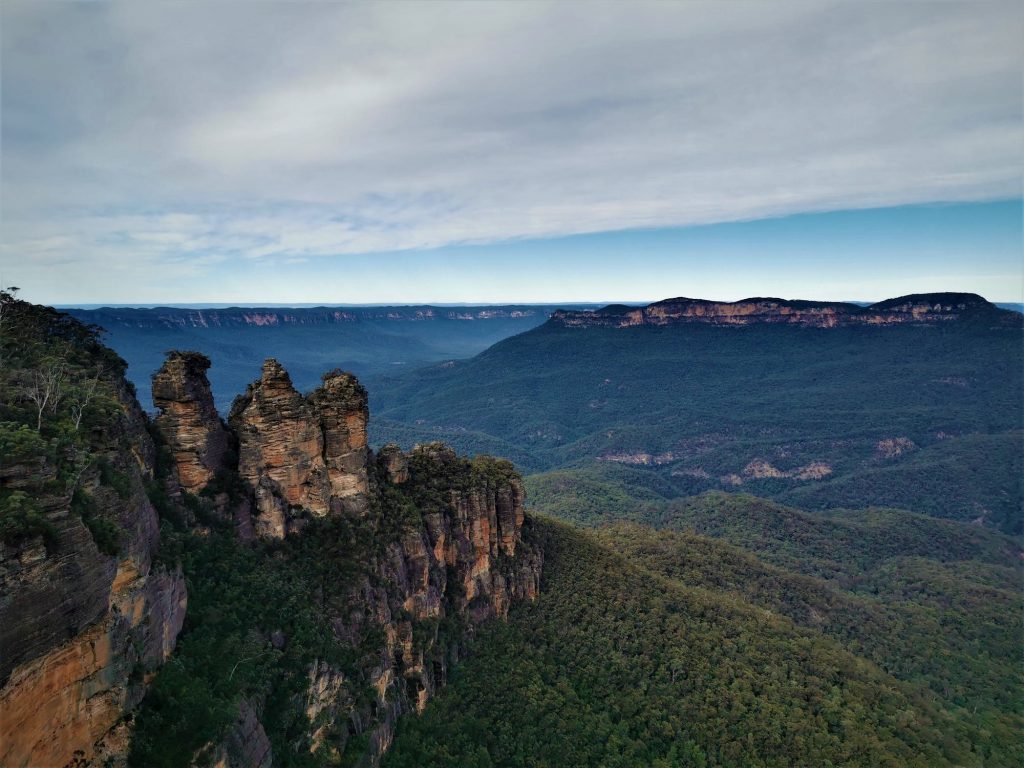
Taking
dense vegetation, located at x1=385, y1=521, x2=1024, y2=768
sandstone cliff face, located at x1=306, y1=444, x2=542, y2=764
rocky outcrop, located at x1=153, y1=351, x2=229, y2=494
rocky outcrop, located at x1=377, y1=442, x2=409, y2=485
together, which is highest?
rocky outcrop, located at x1=153, y1=351, x2=229, y2=494

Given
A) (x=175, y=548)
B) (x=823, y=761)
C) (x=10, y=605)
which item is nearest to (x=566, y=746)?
(x=823, y=761)

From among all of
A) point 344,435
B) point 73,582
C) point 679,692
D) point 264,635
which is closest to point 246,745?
point 264,635

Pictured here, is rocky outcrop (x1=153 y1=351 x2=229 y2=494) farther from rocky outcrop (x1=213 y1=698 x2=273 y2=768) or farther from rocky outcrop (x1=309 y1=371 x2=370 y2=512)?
rocky outcrop (x1=213 y1=698 x2=273 y2=768)

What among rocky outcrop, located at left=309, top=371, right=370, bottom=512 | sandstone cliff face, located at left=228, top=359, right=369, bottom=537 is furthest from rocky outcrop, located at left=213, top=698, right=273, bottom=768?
rocky outcrop, located at left=309, top=371, right=370, bottom=512

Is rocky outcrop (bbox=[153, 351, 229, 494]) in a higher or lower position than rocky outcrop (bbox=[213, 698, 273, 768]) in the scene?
higher

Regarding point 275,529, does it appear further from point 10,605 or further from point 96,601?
point 10,605

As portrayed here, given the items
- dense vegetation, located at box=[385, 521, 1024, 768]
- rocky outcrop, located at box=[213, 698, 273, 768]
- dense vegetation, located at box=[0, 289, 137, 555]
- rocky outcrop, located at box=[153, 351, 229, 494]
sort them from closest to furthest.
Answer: dense vegetation, located at box=[0, 289, 137, 555]
rocky outcrop, located at box=[213, 698, 273, 768]
rocky outcrop, located at box=[153, 351, 229, 494]
dense vegetation, located at box=[385, 521, 1024, 768]

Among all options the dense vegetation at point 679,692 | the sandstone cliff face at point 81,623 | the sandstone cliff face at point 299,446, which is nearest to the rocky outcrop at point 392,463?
the sandstone cliff face at point 299,446
